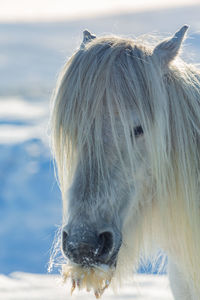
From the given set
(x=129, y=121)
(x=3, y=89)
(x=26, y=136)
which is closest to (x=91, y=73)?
(x=129, y=121)

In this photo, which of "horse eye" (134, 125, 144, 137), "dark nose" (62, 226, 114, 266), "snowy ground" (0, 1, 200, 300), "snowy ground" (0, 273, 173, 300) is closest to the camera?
"dark nose" (62, 226, 114, 266)

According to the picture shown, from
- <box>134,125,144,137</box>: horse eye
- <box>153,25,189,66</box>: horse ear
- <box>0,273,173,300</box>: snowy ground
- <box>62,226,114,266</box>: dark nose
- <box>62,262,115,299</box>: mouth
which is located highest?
<box>153,25,189,66</box>: horse ear

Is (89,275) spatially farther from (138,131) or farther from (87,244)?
(138,131)

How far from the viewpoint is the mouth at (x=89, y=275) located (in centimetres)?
124

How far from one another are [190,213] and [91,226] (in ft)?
1.16

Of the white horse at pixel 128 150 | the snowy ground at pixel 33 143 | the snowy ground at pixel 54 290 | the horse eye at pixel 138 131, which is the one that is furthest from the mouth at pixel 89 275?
the snowy ground at pixel 54 290

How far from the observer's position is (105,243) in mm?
1242

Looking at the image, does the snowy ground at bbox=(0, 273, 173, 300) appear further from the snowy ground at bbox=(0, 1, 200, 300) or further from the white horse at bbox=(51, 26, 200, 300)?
the white horse at bbox=(51, 26, 200, 300)

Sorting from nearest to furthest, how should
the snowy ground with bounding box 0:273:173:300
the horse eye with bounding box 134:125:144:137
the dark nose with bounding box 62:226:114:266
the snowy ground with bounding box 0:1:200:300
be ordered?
1. the dark nose with bounding box 62:226:114:266
2. the horse eye with bounding box 134:125:144:137
3. the snowy ground with bounding box 0:273:173:300
4. the snowy ground with bounding box 0:1:200:300

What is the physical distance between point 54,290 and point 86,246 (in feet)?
6.36

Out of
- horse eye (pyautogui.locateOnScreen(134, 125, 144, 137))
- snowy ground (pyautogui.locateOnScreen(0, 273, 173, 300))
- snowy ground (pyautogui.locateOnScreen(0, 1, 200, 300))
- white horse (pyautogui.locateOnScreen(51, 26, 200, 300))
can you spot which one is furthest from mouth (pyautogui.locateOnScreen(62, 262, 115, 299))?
snowy ground (pyautogui.locateOnScreen(0, 273, 173, 300))

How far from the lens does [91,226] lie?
1221 mm

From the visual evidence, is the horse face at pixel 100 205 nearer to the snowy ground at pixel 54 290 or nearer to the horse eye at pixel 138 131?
the horse eye at pixel 138 131

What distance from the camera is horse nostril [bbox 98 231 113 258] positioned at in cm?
122
